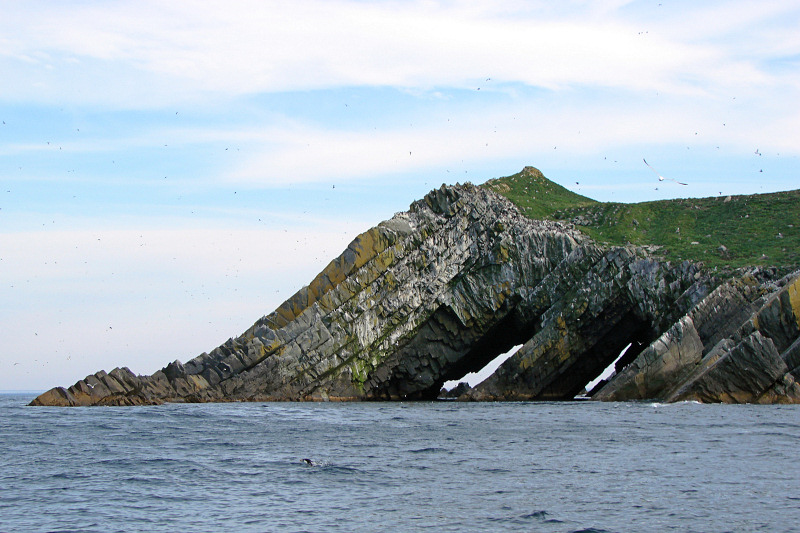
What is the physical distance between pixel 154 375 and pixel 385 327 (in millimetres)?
21003

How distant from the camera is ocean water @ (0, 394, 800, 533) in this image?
21766 mm

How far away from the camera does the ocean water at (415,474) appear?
21766 mm

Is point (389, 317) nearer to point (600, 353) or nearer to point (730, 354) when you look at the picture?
point (600, 353)

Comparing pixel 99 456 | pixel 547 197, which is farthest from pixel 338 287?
pixel 99 456

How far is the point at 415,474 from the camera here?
95.5ft

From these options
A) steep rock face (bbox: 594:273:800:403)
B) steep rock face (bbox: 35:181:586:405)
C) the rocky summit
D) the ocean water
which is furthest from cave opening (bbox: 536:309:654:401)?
the ocean water

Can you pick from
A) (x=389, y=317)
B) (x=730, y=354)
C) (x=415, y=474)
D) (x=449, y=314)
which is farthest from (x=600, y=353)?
(x=415, y=474)

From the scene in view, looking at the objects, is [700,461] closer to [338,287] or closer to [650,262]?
[650,262]

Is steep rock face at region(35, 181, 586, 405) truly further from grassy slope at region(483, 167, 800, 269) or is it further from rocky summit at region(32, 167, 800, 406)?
grassy slope at region(483, 167, 800, 269)

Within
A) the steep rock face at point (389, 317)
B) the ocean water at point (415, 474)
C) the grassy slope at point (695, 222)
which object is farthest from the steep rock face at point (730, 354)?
the steep rock face at point (389, 317)

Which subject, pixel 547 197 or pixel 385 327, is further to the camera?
pixel 547 197

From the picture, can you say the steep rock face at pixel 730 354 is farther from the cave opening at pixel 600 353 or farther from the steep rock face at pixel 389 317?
the steep rock face at pixel 389 317

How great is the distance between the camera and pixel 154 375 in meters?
72.2

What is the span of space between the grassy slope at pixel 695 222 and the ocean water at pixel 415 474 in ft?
76.1
